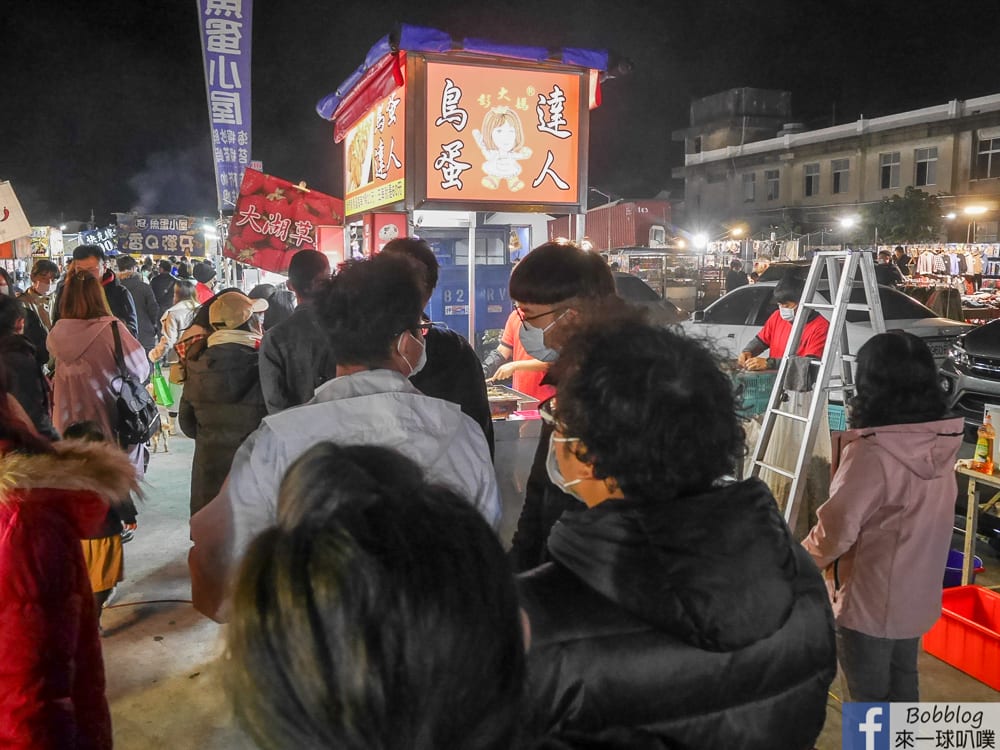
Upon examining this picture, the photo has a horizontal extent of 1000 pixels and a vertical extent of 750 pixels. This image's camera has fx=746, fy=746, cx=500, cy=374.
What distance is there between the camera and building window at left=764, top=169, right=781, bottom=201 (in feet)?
137

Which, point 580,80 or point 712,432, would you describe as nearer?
point 712,432

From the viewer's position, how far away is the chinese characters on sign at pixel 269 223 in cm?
675

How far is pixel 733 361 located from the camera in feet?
5.53

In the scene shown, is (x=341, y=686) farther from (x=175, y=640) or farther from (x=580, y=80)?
(x=580, y=80)

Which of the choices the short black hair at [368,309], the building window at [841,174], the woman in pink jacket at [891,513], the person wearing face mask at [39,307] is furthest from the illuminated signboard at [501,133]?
the building window at [841,174]

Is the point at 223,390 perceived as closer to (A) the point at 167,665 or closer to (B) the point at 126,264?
(A) the point at 167,665

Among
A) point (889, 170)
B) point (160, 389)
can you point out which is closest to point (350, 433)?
point (160, 389)

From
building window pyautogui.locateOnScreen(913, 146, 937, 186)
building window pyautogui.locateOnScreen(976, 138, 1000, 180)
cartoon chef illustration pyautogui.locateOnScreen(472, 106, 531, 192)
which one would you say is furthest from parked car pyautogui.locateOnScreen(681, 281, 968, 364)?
building window pyautogui.locateOnScreen(913, 146, 937, 186)

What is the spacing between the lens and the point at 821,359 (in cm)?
481

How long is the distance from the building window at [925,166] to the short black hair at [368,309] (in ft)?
125

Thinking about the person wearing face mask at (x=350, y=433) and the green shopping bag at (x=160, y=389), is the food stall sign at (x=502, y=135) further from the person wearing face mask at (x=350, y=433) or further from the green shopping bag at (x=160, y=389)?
the green shopping bag at (x=160, y=389)

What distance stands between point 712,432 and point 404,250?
250 centimetres

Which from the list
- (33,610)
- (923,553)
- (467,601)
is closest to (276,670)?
(467,601)

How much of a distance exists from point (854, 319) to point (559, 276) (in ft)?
26.5
